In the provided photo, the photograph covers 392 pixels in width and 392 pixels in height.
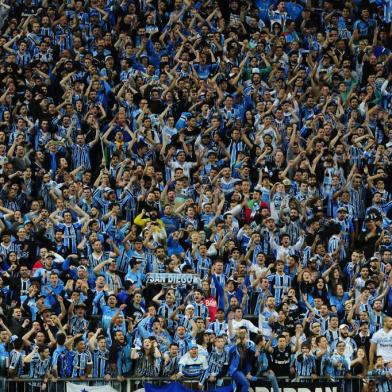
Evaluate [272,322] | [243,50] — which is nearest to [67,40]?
[243,50]

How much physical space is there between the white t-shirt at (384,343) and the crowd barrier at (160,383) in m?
0.85

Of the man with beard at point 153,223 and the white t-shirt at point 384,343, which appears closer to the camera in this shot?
the white t-shirt at point 384,343

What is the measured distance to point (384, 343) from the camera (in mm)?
25906

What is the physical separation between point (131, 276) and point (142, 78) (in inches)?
235

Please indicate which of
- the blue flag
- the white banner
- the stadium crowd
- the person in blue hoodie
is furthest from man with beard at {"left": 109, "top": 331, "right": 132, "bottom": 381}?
the person in blue hoodie

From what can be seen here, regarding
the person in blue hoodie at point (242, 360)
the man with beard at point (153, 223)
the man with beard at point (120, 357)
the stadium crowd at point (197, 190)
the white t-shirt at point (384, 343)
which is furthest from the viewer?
the man with beard at point (153, 223)

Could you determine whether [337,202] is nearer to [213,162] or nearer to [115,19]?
[213,162]

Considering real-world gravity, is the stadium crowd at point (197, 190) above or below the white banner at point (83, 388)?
above

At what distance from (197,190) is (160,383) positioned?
589 cm

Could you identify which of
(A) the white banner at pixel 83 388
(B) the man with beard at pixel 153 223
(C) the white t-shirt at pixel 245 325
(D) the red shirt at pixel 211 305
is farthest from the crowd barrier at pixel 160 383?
(B) the man with beard at pixel 153 223

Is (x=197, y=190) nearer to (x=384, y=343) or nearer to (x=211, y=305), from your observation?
(x=211, y=305)

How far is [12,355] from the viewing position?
2467cm

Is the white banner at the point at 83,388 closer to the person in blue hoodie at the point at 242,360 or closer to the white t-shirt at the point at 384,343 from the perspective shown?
the person in blue hoodie at the point at 242,360

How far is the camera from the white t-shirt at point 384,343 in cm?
2578
